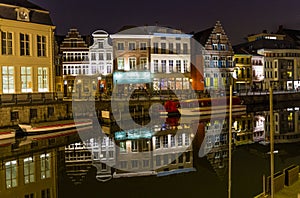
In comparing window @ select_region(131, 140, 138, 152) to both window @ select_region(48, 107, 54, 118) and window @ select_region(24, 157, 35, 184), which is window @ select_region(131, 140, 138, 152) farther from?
window @ select_region(48, 107, 54, 118)

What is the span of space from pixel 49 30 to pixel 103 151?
1301 cm

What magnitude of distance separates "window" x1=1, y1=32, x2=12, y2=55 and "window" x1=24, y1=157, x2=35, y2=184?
1063cm

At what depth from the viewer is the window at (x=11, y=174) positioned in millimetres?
13792

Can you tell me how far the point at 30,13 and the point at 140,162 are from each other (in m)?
16.0

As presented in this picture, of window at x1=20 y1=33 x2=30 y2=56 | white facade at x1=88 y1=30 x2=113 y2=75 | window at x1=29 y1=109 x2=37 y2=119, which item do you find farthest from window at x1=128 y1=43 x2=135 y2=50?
window at x1=29 y1=109 x2=37 y2=119

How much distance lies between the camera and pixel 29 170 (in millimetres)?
15523

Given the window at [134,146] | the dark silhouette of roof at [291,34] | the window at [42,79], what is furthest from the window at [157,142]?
the dark silhouette of roof at [291,34]

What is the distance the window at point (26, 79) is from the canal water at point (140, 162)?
5009mm

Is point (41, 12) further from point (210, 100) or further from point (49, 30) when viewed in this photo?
point (210, 100)

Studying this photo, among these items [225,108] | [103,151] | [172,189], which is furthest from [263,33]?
[172,189]

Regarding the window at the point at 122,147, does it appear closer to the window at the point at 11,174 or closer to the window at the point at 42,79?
the window at the point at 11,174

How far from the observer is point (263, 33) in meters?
72.8

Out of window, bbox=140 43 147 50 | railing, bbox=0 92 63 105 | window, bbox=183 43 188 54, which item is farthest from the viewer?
window, bbox=183 43 188 54

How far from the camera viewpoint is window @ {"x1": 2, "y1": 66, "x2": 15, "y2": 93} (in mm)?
25172
